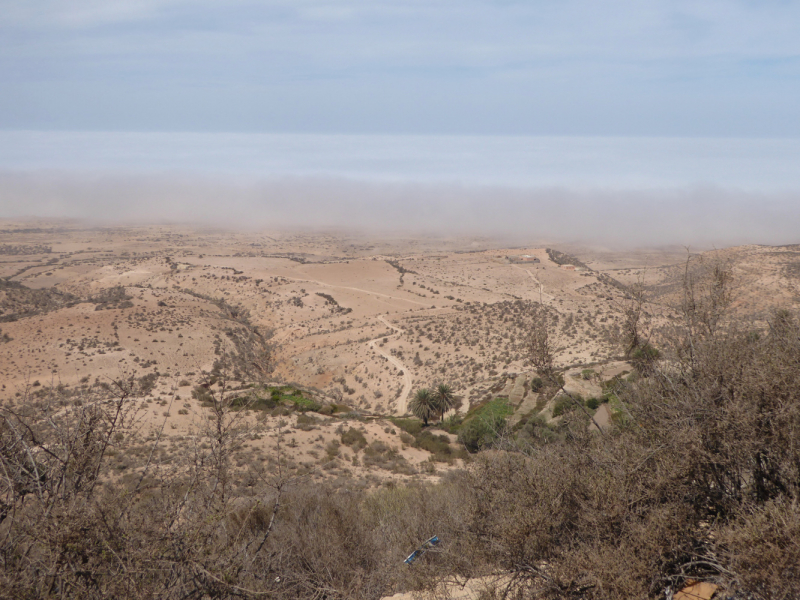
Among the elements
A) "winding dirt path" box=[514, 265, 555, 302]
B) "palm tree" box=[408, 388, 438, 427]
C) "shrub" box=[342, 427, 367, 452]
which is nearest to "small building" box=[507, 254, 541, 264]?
"winding dirt path" box=[514, 265, 555, 302]

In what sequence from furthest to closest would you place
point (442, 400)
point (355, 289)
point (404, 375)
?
point (355, 289)
point (404, 375)
point (442, 400)

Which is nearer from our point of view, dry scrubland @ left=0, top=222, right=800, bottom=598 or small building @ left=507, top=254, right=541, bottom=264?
dry scrubland @ left=0, top=222, right=800, bottom=598

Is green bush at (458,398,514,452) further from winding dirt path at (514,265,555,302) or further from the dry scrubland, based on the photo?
winding dirt path at (514,265,555,302)

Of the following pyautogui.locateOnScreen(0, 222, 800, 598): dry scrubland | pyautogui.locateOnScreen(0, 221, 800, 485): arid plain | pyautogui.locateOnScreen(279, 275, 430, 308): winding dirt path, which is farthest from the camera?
pyautogui.locateOnScreen(279, 275, 430, 308): winding dirt path

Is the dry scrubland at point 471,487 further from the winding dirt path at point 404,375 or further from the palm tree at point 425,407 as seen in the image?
the winding dirt path at point 404,375

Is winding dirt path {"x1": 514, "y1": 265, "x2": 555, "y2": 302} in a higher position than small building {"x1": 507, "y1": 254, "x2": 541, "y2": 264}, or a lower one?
lower

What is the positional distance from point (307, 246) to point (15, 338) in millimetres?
114713

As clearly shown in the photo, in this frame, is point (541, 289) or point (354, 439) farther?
point (541, 289)

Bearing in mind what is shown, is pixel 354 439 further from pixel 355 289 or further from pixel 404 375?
pixel 355 289

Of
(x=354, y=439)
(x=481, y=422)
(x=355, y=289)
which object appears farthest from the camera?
(x=355, y=289)

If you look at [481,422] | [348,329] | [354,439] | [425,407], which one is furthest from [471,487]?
[348,329]

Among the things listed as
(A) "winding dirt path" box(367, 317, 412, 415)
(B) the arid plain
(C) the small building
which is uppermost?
(C) the small building

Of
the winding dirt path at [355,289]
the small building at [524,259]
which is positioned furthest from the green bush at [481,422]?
the small building at [524,259]

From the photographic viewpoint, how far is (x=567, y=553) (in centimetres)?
602
